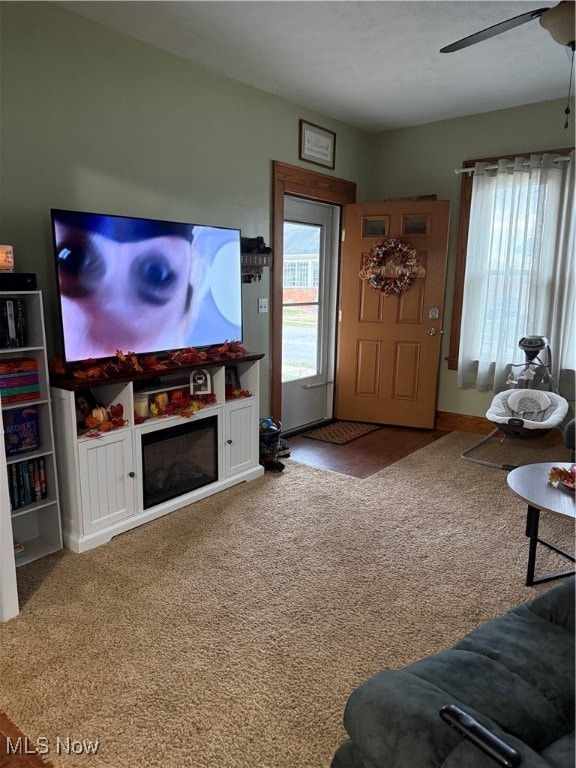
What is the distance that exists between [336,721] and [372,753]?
72 centimetres

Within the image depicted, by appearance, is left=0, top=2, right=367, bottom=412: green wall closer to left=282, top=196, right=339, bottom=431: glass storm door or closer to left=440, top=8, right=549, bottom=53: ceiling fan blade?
left=282, top=196, right=339, bottom=431: glass storm door

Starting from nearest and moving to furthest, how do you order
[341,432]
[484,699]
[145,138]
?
[484,699]
[145,138]
[341,432]

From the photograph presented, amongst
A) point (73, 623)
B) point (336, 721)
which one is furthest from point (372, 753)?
point (73, 623)

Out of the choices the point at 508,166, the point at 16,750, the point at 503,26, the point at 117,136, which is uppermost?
the point at 503,26

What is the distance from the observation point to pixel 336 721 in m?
1.69

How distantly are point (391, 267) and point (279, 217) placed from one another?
118 cm

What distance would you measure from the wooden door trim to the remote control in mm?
3401

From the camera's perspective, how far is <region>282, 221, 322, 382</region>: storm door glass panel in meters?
4.65

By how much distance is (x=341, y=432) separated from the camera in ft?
16.0

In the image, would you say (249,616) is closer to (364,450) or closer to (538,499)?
(538,499)

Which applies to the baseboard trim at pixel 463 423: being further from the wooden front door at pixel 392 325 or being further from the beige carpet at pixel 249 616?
the beige carpet at pixel 249 616

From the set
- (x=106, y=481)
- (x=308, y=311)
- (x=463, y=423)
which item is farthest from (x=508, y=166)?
(x=106, y=481)

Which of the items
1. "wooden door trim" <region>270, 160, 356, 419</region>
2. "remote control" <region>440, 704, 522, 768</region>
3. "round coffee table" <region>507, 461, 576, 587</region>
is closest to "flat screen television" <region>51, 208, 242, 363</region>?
"wooden door trim" <region>270, 160, 356, 419</region>

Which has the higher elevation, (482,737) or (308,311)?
(308,311)
